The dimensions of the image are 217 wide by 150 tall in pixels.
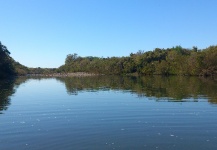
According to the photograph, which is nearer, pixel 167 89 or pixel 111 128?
pixel 111 128

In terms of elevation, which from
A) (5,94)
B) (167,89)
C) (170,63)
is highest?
(170,63)

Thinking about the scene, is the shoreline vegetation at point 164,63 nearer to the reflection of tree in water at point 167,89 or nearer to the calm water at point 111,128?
the reflection of tree in water at point 167,89

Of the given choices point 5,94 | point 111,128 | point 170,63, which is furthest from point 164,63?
point 111,128

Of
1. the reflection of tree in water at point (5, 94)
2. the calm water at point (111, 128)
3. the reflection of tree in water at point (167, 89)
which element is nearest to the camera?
the calm water at point (111, 128)

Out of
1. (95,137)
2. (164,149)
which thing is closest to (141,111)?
(95,137)

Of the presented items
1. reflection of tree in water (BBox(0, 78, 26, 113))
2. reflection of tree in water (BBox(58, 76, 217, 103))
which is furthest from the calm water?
reflection of tree in water (BBox(58, 76, 217, 103))

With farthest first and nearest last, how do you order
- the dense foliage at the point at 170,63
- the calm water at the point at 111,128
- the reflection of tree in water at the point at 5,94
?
the dense foliage at the point at 170,63
the reflection of tree in water at the point at 5,94
the calm water at the point at 111,128

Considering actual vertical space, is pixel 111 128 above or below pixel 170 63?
below

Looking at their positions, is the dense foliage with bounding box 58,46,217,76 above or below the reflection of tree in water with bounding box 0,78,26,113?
above

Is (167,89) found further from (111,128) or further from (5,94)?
(111,128)

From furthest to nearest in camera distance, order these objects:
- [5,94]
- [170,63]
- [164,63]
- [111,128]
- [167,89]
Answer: [164,63]
[170,63]
[167,89]
[5,94]
[111,128]

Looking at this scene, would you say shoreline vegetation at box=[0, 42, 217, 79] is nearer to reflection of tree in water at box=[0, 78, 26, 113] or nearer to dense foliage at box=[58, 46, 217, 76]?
dense foliage at box=[58, 46, 217, 76]

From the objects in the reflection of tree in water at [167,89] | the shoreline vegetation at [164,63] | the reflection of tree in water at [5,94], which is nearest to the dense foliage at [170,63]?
the shoreline vegetation at [164,63]

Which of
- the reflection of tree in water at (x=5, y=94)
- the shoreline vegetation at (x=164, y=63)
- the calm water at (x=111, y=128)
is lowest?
the calm water at (x=111, y=128)
